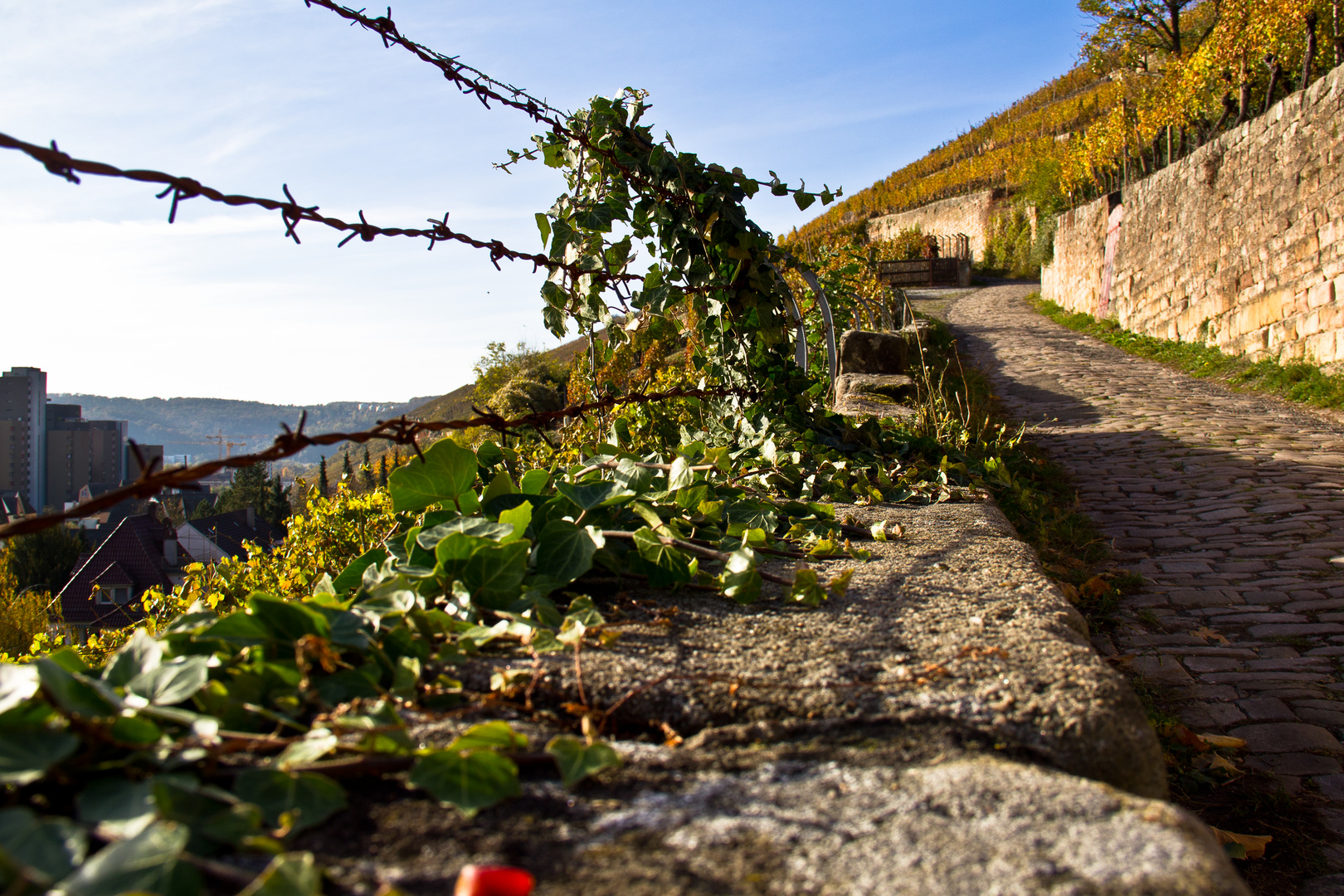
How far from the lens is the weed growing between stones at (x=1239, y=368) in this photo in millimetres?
7172

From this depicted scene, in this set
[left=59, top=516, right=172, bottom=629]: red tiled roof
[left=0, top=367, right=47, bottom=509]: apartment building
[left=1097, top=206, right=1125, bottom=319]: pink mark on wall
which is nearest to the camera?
[left=1097, top=206, right=1125, bottom=319]: pink mark on wall

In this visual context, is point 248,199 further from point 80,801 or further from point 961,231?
point 961,231

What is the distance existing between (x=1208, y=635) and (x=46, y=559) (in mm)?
44310

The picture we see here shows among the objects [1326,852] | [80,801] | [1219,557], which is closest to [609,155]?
[80,801]

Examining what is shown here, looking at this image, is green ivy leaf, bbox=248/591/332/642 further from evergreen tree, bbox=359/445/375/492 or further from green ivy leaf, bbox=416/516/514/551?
evergreen tree, bbox=359/445/375/492

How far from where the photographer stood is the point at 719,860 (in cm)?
64

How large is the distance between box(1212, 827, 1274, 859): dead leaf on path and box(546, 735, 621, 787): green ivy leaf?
170 centimetres

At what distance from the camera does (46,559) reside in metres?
35.5

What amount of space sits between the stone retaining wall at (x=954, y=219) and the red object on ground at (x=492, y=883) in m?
31.8

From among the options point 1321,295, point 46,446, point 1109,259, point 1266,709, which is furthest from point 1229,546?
point 46,446

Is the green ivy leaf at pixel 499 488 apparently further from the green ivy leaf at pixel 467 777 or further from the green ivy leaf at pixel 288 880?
the green ivy leaf at pixel 288 880

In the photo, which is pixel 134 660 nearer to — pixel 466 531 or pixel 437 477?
pixel 466 531

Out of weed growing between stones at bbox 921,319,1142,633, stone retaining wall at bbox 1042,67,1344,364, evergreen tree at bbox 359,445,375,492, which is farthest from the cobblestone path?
evergreen tree at bbox 359,445,375,492

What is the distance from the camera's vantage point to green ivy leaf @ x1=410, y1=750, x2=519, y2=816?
69 centimetres
